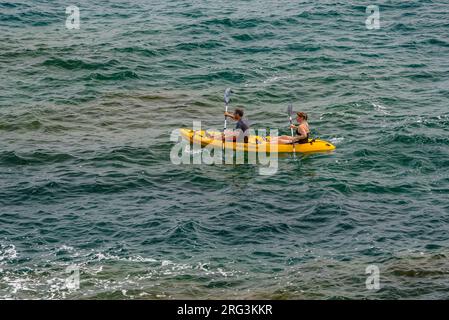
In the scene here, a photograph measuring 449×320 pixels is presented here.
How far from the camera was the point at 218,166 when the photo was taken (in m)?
30.5

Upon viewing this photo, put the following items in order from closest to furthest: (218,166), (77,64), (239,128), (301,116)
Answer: (218,166), (301,116), (239,128), (77,64)

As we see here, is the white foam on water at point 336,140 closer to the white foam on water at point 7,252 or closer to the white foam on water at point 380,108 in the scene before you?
the white foam on water at point 380,108

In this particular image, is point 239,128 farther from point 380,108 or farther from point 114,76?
point 114,76

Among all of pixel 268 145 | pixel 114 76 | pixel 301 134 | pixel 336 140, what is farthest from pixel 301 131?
pixel 114 76

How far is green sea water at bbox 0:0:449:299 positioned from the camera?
22.9 meters

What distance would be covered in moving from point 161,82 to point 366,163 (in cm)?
1331

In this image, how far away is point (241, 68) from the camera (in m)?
41.6

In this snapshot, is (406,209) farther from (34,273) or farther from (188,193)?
(34,273)

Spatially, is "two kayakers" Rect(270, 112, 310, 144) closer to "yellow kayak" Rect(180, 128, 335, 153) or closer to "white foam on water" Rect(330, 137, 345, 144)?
"yellow kayak" Rect(180, 128, 335, 153)

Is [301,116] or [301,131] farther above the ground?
[301,116]

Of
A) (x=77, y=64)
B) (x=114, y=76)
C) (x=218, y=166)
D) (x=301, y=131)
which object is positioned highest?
(x=77, y=64)

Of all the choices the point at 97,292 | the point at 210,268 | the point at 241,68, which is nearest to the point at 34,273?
the point at 97,292

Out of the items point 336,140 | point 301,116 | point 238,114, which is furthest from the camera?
point 336,140

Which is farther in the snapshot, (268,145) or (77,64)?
(77,64)
